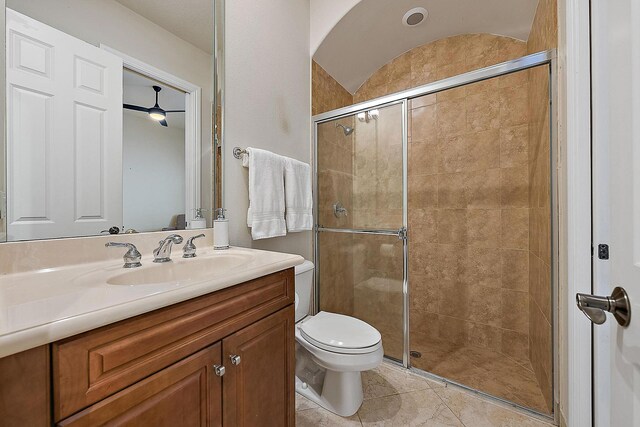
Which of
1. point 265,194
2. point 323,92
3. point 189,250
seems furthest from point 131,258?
point 323,92

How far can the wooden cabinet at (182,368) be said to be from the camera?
0.44 metres

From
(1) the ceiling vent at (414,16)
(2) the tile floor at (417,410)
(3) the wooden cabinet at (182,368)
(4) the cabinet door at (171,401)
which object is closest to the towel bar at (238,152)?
(3) the wooden cabinet at (182,368)

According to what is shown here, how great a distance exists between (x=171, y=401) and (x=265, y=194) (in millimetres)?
1041

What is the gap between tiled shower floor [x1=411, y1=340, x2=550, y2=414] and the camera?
1.45 metres

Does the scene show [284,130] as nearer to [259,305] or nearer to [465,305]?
[259,305]

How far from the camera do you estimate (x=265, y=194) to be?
1483 millimetres

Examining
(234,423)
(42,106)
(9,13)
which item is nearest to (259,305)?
(234,423)

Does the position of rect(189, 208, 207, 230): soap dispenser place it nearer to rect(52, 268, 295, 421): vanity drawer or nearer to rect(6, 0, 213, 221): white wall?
rect(6, 0, 213, 221): white wall

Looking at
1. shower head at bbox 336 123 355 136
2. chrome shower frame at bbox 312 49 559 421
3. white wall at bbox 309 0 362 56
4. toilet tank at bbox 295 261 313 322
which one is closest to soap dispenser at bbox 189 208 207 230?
toilet tank at bbox 295 261 313 322

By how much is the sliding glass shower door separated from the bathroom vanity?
104 cm

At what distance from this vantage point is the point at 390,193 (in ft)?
5.98

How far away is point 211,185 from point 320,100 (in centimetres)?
123

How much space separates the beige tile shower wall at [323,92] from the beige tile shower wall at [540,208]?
1352 millimetres

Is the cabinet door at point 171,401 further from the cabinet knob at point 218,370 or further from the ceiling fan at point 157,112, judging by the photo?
the ceiling fan at point 157,112
